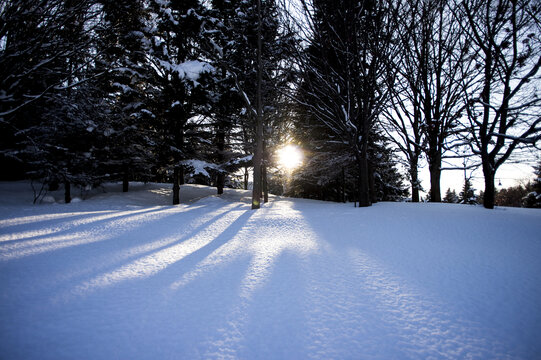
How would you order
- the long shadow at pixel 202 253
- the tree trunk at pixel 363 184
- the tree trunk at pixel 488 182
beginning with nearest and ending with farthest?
1. the long shadow at pixel 202 253
2. the tree trunk at pixel 488 182
3. the tree trunk at pixel 363 184

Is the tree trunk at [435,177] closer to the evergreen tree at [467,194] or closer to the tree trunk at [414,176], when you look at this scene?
the tree trunk at [414,176]

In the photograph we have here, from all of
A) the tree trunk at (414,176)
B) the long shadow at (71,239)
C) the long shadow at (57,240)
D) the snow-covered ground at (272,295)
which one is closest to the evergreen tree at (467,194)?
the tree trunk at (414,176)

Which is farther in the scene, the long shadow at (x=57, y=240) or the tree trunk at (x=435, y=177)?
the tree trunk at (x=435, y=177)

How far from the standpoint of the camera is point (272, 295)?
2342 mm

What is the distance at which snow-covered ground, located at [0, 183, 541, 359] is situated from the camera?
5.40ft

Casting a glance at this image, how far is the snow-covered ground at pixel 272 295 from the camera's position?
5.40 ft

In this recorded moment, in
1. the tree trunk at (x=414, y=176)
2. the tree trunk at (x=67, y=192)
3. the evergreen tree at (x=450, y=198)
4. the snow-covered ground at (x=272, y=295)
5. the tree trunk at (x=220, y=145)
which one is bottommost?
the evergreen tree at (x=450, y=198)

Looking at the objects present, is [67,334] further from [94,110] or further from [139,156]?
[139,156]

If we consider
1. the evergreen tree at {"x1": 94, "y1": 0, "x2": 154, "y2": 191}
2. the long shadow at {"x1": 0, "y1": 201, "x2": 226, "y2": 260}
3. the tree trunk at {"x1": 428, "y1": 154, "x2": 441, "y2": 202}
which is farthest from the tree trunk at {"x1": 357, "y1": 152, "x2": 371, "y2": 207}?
the evergreen tree at {"x1": 94, "y1": 0, "x2": 154, "y2": 191}

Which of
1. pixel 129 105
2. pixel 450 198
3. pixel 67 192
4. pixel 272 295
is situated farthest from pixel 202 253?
pixel 450 198

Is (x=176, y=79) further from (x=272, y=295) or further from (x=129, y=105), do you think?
(x=272, y=295)

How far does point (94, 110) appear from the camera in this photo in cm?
944

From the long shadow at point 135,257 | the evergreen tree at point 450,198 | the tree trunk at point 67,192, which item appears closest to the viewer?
the long shadow at point 135,257

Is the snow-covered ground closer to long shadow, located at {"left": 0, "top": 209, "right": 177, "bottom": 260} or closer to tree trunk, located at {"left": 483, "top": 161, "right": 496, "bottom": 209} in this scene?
long shadow, located at {"left": 0, "top": 209, "right": 177, "bottom": 260}
